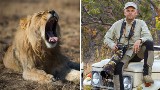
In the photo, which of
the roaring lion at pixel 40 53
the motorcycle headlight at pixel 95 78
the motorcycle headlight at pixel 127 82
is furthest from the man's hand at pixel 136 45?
the roaring lion at pixel 40 53

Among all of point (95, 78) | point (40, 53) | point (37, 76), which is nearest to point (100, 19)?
point (95, 78)

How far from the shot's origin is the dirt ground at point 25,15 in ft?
11.6

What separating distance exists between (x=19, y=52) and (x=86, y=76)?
34.1 inches

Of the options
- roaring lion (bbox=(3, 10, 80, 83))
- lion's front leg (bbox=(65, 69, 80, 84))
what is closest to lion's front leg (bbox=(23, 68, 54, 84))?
roaring lion (bbox=(3, 10, 80, 83))

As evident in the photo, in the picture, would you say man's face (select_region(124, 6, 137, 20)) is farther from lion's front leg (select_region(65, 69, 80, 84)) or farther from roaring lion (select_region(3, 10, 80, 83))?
lion's front leg (select_region(65, 69, 80, 84))

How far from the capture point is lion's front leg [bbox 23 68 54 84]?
11.7ft

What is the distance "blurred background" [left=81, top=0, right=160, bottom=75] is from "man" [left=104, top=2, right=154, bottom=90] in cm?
13

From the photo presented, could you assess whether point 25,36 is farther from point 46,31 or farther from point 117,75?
point 117,75

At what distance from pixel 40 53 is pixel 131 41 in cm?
105

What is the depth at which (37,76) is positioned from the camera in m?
3.60

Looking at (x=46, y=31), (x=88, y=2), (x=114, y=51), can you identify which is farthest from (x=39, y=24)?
(x=114, y=51)

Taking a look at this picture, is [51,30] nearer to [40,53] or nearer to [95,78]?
[40,53]

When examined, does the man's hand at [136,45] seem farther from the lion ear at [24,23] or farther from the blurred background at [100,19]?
the lion ear at [24,23]

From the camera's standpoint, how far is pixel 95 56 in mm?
3191
